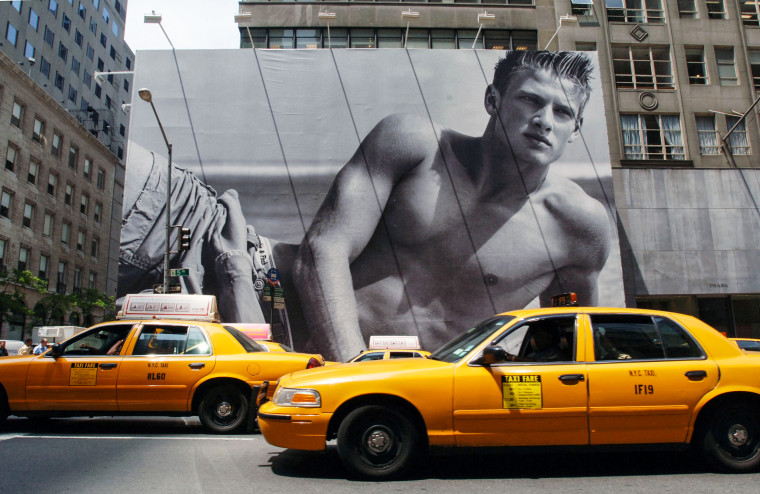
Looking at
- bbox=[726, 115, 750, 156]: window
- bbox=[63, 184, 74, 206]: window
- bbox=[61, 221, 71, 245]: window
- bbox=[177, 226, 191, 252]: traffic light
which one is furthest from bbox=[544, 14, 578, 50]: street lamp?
bbox=[61, 221, 71, 245]: window

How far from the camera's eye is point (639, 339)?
5480 millimetres

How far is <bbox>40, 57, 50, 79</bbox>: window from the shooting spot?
4872 centimetres

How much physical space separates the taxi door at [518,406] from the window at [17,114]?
4548 centimetres

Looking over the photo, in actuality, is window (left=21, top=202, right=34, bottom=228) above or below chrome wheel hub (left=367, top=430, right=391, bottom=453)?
above

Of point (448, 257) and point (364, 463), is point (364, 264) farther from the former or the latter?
point (364, 463)

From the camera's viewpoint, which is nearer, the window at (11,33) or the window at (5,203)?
the window at (5,203)

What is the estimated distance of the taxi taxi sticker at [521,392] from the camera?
5090 millimetres

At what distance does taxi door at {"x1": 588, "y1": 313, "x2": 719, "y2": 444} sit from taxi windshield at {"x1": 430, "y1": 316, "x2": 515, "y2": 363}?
0.86 m

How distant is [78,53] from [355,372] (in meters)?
60.4

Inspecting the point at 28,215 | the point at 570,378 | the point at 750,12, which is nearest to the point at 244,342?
the point at 570,378

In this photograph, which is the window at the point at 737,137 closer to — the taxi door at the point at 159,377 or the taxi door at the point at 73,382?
the taxi door at the point at 159,377

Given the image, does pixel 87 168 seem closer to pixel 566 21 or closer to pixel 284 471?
pixel 566 21

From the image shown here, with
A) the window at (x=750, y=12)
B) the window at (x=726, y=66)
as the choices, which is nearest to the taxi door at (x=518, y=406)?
the window at (x=726, y=66)

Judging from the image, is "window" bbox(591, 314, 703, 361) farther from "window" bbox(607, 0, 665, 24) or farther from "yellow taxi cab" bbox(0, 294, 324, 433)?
"window" bbox(607, 0, 665, 24)
